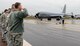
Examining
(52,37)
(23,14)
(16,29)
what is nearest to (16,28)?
(16,29)

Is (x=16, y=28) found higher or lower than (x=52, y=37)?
higher

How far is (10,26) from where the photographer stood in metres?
9.24

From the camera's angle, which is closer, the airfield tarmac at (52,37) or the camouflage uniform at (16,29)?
the camouflage uniform at (16,29)

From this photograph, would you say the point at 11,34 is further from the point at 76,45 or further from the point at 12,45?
the point at 76,45

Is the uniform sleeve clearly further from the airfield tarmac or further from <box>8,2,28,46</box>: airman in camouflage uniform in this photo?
the airfield tarmac

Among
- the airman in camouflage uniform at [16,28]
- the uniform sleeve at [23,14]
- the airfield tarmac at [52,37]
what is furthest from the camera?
the airfield tarmac at [52,37]

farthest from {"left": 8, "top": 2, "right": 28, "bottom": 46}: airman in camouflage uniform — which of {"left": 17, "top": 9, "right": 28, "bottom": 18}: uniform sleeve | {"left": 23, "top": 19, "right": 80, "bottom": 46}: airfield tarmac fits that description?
{"left": 23, "top": 19, "right": 80, "bottom": 46}: airfield tarmac

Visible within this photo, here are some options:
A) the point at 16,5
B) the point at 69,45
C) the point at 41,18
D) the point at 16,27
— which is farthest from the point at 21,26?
the point at 41,18

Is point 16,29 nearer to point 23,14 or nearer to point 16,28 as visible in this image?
point 16,28

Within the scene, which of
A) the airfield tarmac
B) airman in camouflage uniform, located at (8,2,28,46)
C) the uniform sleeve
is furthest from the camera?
the airfield tarmac

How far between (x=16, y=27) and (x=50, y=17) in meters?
81.4

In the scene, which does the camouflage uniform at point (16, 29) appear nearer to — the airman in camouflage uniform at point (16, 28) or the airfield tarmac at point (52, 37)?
the airman in camouflage uniform at point (16, 28)

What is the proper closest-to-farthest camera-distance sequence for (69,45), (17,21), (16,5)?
(16,5) → (17,21) → (69,45)

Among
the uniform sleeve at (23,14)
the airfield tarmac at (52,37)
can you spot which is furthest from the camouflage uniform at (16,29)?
the airfield tarmac at (52,37)
